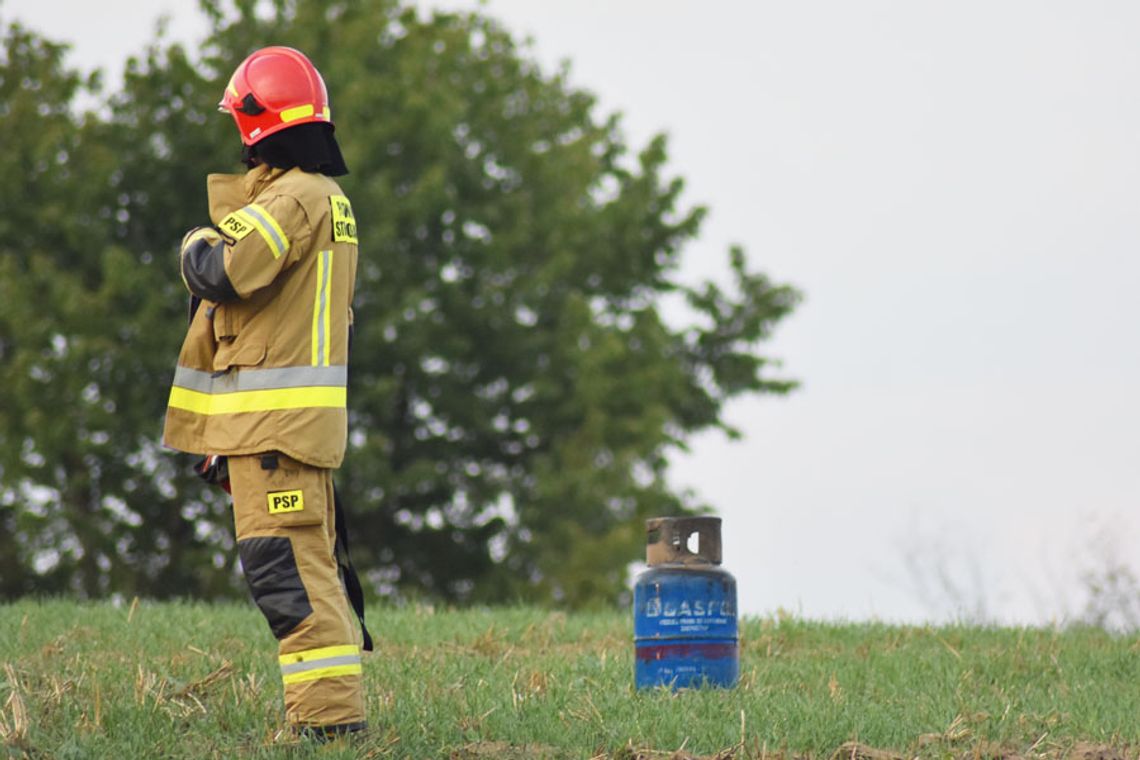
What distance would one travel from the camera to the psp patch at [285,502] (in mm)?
6543

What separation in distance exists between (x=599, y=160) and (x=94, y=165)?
10.4 meters

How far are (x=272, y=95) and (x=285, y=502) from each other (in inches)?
66.3

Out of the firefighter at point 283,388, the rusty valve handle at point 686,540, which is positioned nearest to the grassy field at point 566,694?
the firefighter at point 283,388

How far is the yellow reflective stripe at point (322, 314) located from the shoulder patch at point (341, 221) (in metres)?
0.09

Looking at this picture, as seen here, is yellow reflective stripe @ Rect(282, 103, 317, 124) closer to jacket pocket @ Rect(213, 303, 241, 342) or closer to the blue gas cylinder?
jacket pocket @ Rect(213, 303, 241, 342)

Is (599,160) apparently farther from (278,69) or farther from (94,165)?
(278,69)

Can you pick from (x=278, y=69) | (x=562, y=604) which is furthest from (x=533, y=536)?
(x=278, y=69)

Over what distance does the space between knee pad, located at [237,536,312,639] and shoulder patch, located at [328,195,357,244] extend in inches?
49.6

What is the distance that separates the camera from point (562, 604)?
2541cm

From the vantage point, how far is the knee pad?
6555 millimetres

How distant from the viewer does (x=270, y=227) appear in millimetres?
6543

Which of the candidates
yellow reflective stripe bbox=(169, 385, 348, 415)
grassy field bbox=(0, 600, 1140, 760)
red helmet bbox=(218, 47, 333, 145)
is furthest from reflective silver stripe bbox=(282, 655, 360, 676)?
red helmet bbox=(218, 47, 333, 145)

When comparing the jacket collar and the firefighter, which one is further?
the jacket collar

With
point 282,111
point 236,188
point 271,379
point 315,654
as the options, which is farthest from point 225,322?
point 315,654
